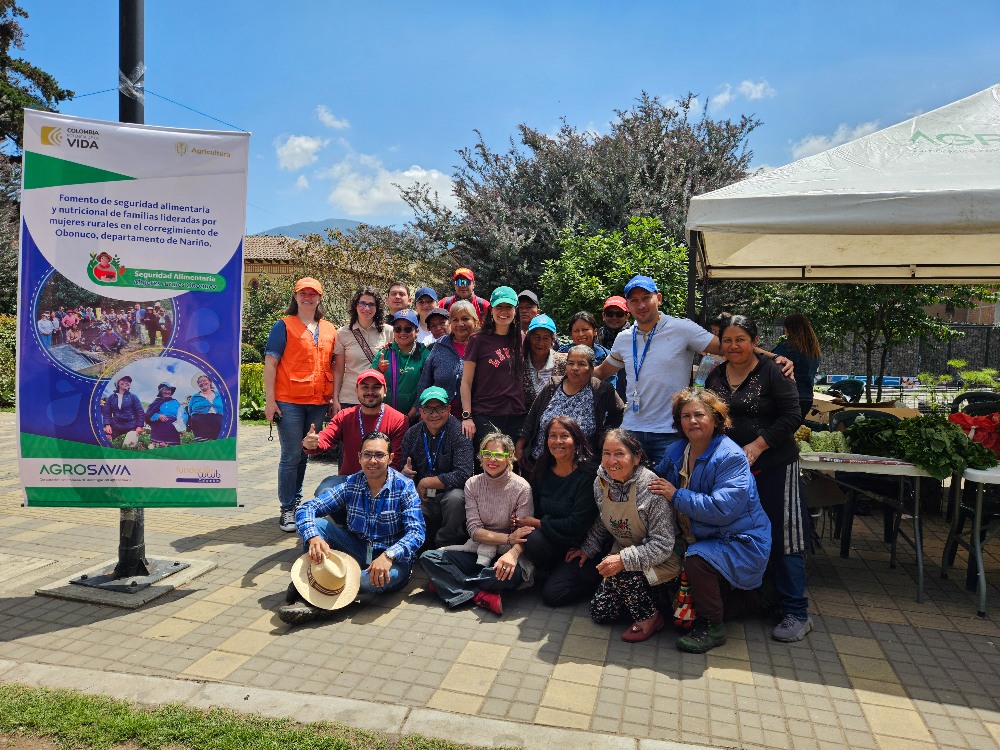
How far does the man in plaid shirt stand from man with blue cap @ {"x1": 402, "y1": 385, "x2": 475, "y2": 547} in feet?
1.11

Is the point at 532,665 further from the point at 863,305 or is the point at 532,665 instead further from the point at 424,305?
the point at 863,305

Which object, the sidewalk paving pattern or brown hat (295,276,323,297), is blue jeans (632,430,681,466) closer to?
the sidewalk paving pattern

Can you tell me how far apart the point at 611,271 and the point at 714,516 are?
501 cm

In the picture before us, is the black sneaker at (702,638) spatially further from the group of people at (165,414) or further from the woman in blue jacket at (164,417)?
the woman in blue jacket at (164,417)

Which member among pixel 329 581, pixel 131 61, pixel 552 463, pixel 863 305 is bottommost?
pixel 329 581

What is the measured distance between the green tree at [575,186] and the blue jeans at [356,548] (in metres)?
8.41

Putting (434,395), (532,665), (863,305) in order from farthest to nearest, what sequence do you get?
(863,305)
(434,395)
(532,665)

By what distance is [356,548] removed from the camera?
174 inches

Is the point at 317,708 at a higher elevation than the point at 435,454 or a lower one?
lower

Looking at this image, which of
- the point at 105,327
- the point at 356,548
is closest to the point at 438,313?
the point at 356,548

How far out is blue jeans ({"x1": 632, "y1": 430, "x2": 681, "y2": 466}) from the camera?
4359 millimetres

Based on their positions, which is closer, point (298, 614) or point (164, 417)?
point (298, 614)

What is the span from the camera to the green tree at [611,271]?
8164 mm

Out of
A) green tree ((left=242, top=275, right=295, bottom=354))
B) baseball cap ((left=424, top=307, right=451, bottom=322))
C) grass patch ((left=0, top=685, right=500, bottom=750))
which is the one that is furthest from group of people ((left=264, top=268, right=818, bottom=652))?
green tree ((left=242, top=275, right=295, bottom=354))
